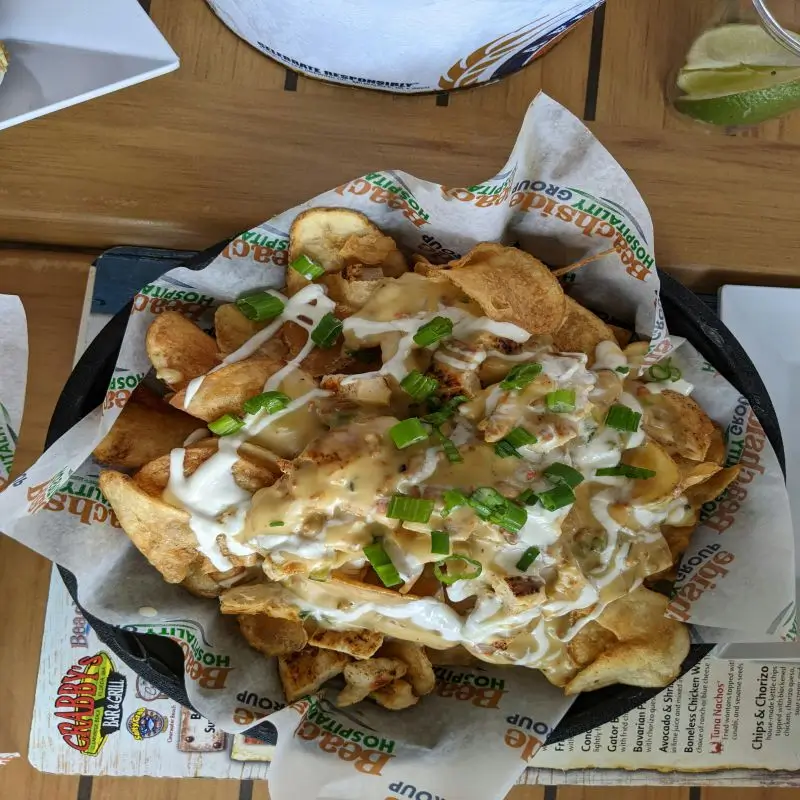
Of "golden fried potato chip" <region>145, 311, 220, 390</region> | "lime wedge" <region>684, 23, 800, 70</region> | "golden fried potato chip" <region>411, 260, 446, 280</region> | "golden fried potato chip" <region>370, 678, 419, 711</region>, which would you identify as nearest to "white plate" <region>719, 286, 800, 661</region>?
"lime wedge" <region>684, 23, 800, 70</region>

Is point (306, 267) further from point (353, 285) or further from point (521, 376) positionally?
point (521, 376)

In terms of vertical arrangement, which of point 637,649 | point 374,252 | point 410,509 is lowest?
point 637,649

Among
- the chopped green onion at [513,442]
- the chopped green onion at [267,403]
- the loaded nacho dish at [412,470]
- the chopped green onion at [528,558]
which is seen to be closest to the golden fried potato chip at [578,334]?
the loaded nacho dish at [412,470]

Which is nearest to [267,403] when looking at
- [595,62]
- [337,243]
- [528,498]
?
[337,243]

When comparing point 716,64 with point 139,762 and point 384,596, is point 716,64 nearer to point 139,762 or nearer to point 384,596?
point 384,596

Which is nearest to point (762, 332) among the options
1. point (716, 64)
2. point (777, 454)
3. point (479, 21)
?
point (777, 454)

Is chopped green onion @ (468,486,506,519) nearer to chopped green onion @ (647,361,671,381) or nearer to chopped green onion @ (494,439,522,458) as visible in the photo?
chopped green onion @ (494,439,522,458)
